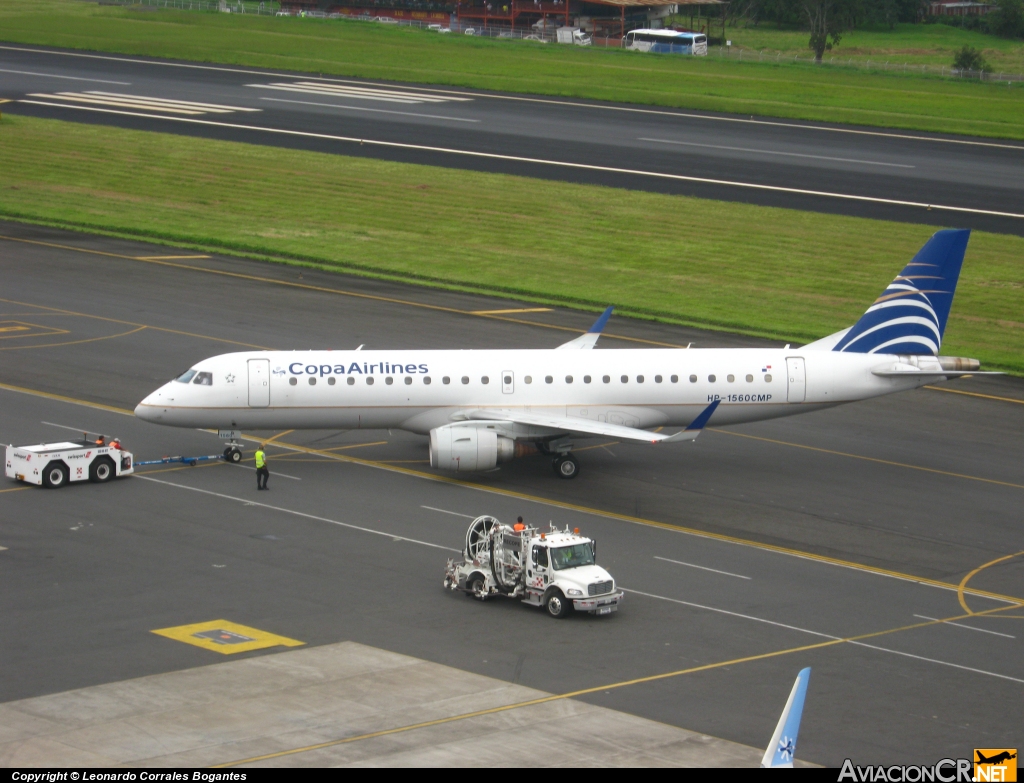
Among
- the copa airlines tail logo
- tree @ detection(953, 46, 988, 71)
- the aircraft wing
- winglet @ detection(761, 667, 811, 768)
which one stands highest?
A: tree @ detection(953, 46, 988, 71)

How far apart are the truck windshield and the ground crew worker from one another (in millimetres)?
12909

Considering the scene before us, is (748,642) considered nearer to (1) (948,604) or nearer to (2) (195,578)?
(1) (948,604)

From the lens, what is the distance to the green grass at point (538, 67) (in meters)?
122

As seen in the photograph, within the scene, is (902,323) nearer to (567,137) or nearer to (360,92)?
(567,137)

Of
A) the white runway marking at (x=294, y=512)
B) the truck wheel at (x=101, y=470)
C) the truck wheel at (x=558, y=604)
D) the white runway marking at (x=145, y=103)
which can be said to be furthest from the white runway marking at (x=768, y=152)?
the truck wheel at (x=558, y=604)

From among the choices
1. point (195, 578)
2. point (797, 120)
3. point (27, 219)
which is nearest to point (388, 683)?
point (195, 578)

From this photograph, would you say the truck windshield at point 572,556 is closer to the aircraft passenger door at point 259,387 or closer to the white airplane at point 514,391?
the white airplane at point 514,391

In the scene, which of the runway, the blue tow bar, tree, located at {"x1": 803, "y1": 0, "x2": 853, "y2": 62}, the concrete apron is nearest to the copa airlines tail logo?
the blue tow bar

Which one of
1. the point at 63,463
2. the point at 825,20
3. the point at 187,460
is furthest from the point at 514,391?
the point at 825,20

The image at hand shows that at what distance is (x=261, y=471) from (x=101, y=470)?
524cm

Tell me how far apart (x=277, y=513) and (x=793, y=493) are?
56.2ft

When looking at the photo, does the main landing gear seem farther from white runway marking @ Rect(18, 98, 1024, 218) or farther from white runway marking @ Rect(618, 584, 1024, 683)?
white runway marking @ Rect(18, 98, 1024, 218)

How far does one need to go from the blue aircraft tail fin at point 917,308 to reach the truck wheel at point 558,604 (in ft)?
66.3

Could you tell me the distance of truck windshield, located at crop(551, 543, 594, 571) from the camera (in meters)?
35.5
